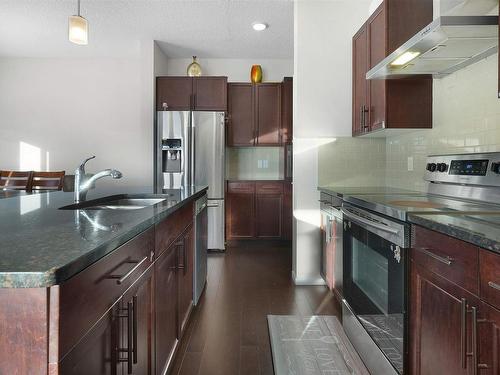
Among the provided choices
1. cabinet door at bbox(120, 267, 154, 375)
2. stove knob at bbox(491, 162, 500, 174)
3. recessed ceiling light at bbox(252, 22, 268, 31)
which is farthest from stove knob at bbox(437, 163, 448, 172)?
recessed ceiling light at bbox(252, 22, 268, 31)

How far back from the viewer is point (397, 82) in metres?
2.43

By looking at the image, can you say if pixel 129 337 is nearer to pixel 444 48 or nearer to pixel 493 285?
pixel 493 285

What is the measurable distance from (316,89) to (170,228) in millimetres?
2043

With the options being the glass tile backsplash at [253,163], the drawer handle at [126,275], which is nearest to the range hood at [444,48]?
the drawer handle at [126,275]

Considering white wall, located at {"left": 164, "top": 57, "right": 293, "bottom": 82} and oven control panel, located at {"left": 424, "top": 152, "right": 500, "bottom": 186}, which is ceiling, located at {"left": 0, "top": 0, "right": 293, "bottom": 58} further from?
oven control panel, located at {"left": 424, "top": 152, "right": 500, "bottom": 186}

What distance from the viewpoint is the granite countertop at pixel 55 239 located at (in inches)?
23.6

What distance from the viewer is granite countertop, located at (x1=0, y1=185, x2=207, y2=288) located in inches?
23.6

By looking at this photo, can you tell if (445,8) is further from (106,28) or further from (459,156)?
(106,28)

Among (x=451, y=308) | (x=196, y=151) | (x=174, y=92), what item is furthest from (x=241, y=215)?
(x=451, y=308)

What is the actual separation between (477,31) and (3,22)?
15.1ft

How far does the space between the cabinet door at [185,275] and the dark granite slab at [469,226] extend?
115 cm

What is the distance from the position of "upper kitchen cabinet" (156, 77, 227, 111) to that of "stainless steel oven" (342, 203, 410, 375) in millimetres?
3033

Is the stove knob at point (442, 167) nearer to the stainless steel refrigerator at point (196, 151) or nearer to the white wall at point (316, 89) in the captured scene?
the white wall at point (316, 89)

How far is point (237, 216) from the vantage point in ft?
15.8
